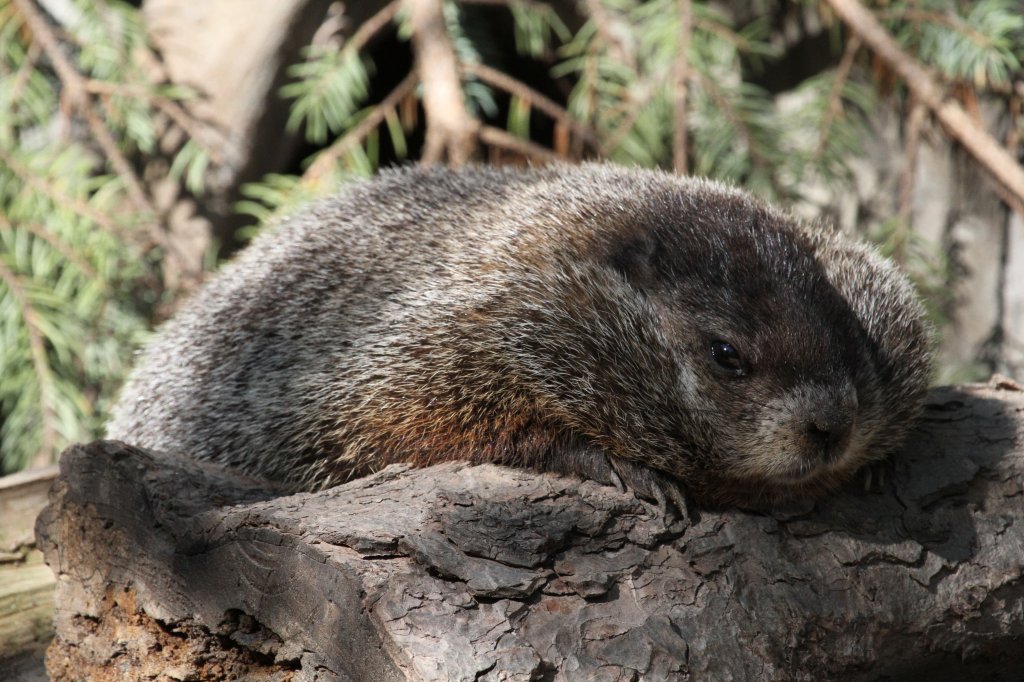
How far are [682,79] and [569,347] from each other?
2216mm

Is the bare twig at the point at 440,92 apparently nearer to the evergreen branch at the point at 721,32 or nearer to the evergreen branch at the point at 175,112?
the evergreen branch at the point at 175,112

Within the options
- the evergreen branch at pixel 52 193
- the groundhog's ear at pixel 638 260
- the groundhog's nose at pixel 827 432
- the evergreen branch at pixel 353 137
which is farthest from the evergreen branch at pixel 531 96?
the groundhog's nose at pixel 827 432

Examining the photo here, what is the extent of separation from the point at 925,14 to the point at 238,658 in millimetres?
3813

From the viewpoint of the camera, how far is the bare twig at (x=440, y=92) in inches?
179

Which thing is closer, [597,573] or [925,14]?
[597,573]

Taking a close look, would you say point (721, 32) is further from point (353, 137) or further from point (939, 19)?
point (353, 137)

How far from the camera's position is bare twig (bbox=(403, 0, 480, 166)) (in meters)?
4.54

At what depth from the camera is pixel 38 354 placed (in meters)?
3.97

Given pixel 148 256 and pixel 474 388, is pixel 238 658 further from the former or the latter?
pixel 148 256

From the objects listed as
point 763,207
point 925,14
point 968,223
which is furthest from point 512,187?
point 968,223

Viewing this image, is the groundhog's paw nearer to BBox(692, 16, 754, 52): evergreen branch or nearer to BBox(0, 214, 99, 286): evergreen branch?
BBox(0, 214, 99, 286): evergreen branch

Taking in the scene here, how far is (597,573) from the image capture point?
2.22 m

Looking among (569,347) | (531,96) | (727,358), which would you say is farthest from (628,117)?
(727,358)

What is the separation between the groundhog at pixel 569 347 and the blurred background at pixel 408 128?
1.15m
